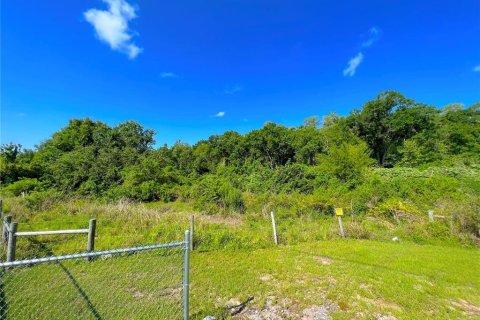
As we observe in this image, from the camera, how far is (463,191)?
11.3 metres

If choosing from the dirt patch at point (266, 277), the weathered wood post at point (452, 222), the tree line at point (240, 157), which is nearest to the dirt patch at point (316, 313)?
the dirt patch at point (266, 277)

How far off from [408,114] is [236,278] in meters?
34.9

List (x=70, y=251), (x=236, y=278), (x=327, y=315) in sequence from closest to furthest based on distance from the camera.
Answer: (x=327, y=315) → (x=236, y=278) → (x=70, y=251)

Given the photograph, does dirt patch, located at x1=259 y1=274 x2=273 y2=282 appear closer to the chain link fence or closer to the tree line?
the chain link fence

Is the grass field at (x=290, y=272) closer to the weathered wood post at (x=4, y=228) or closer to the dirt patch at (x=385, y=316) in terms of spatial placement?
the dirt patch at (x=385, y=316)

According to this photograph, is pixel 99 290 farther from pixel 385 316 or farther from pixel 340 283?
pixel 385 316

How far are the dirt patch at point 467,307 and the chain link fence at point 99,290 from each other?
462 cm

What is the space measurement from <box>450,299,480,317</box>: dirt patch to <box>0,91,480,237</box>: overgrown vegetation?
542 cm

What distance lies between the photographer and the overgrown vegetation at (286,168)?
12.7 metres

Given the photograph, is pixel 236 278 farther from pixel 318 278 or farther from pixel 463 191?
pixel 463 191

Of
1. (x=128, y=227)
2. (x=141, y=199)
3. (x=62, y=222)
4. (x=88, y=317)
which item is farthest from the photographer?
(x=141, y=199)

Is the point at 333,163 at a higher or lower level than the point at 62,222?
higher

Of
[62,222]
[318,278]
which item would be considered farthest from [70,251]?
[318,278]

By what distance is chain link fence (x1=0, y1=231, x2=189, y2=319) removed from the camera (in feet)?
11.9
